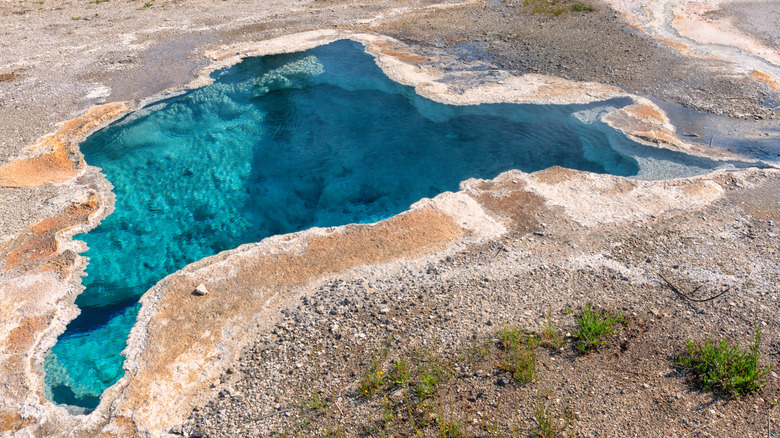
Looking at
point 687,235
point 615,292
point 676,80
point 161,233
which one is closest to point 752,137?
point 676,80

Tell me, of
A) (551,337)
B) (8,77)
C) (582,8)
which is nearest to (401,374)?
(551,337)

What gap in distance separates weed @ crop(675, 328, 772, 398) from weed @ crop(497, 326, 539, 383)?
2.53m

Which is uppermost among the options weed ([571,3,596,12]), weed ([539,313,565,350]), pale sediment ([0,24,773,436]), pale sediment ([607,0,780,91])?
weed ([571,3,596,12])

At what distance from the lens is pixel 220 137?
1767 centimetres

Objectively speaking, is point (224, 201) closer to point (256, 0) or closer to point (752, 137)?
point (752, 137)

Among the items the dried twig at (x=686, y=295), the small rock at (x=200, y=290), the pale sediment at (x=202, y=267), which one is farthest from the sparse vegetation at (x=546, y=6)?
the small rock at (x=200, y=290)

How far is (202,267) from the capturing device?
11305mm

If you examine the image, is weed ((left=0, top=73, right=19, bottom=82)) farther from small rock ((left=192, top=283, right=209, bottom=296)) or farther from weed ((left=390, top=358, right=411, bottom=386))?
weed ((left=390, top=358, right=411, bottom=386))

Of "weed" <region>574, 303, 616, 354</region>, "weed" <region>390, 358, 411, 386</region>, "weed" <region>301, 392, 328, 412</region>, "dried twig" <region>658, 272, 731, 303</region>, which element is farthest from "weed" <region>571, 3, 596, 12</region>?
"weed" <region>301, 392, 328, 412</region>

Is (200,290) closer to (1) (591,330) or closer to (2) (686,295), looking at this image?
(1) (591,330)

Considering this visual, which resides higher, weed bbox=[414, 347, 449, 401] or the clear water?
the clear water

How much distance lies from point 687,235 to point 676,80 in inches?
435

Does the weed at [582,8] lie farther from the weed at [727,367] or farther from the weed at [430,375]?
the weed at [430,375]

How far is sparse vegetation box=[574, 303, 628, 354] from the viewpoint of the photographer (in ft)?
28.8
